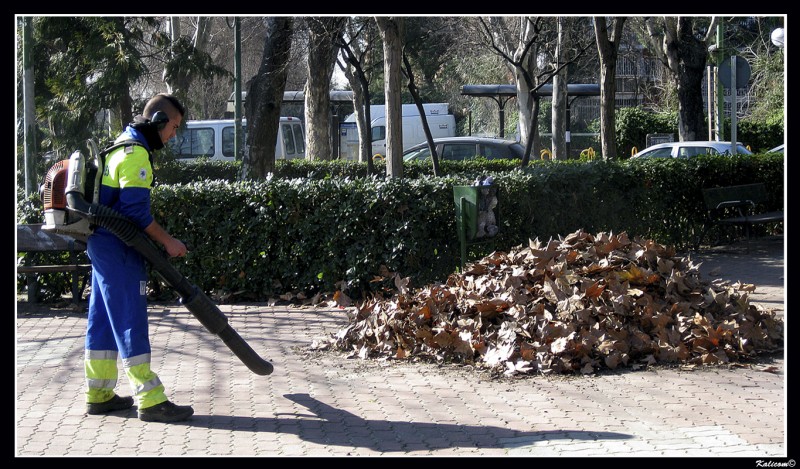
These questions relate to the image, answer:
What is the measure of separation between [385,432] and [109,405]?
167 cm

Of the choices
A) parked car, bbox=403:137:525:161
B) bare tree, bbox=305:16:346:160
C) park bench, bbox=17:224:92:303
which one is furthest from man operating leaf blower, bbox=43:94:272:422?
parked car, bbox=403:137:525:161

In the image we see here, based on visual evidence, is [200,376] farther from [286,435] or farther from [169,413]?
[286,435]

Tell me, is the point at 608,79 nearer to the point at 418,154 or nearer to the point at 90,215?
the point at 418,154

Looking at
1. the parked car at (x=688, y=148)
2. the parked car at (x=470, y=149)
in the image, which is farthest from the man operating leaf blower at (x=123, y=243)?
the parked car at (x=470, y=149)

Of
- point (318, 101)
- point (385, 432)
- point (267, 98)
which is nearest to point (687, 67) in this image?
point (318, 101)

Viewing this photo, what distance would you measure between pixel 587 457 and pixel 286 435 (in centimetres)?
161

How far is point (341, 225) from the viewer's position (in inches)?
373

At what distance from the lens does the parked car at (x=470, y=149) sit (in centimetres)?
2372

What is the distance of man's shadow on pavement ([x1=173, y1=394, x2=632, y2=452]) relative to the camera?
500cm

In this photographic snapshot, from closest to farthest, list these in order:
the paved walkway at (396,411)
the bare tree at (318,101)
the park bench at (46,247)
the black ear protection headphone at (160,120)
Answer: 1. the paved walkway at (396,411)
2. the black ear protection headphone at (160,120)
3. the park bench at (46,247)
4. the bare tree at (318,101)

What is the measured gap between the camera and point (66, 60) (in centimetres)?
1786

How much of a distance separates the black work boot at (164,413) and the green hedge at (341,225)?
406 centimetres

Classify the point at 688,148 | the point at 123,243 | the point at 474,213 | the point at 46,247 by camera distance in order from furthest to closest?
1. the point at 688,148
2. the point at 46,247
3. the point at 474,213
4. the point at 123,243

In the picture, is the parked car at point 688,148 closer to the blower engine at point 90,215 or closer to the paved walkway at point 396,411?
the paved walkway at point 396,411
